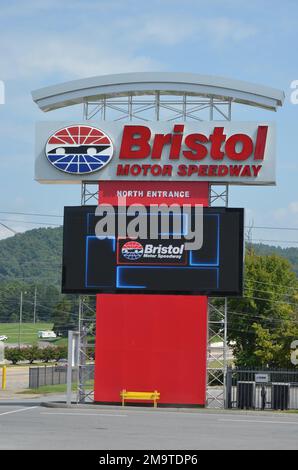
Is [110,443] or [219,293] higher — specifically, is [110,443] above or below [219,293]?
below

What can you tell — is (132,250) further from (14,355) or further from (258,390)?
(14,355)

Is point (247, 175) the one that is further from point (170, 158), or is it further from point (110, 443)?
point (110, 443)

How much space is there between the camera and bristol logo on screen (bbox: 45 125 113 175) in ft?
111

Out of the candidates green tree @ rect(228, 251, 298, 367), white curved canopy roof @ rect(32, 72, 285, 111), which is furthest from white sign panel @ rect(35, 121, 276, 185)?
green tree @ rect(228, 251, 298, 367)

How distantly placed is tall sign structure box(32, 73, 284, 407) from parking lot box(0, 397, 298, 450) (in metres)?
1.56

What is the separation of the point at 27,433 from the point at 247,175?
14.7 metres

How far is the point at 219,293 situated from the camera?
32156mm

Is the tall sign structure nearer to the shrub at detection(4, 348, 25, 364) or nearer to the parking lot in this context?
the parking lot

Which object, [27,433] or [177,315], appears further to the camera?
[177,315]

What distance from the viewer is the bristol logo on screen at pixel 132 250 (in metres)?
32.5

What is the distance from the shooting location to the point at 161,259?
3241 centimetres

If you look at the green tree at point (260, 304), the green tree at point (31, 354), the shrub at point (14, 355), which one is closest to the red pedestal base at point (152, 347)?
the green tree at point (260, 304)

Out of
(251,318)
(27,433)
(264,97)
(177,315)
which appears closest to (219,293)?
(177,315)

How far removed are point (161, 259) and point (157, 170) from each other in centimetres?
356
